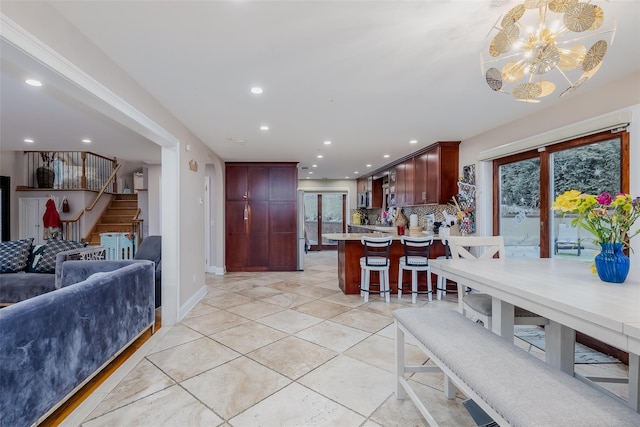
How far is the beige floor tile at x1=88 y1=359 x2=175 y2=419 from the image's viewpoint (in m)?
2.02

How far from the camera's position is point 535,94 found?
1.78 metres

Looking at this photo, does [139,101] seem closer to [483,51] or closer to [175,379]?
[175,379]

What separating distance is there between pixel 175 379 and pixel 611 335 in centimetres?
269

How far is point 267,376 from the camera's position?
2377mm

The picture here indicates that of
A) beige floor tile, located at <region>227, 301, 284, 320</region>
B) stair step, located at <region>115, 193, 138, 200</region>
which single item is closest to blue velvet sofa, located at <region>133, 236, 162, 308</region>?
beige floor tile, located at <region>227, 301, 284, 320</region>

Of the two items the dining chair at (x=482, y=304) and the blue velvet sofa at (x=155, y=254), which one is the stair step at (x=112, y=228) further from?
the dining chair at (x=482, y=304)

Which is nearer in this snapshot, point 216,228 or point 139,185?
point 216,228

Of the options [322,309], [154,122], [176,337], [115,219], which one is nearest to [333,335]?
[322,309]

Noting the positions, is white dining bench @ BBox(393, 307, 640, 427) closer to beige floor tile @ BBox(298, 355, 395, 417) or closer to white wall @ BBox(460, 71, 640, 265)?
beige floor tile @ BBox(298, 355, 395, 417)

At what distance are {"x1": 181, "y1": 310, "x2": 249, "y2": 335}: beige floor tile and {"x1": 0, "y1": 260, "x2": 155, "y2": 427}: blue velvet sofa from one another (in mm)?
702

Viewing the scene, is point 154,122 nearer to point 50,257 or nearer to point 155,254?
point 155,254

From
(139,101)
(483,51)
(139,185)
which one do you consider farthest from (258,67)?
(139,185)

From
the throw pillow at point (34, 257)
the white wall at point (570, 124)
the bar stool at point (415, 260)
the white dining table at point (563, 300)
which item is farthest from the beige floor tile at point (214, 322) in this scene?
the white wall at point (570, 124)

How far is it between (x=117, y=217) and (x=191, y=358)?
7.34 m
